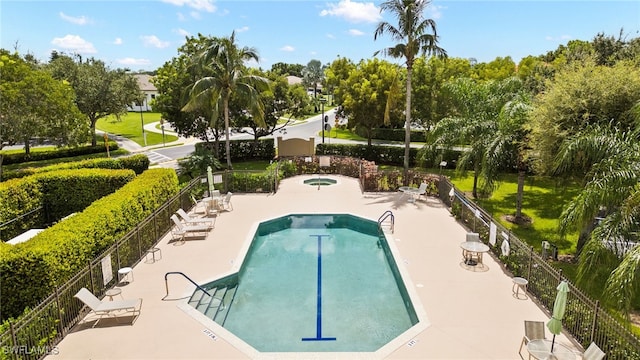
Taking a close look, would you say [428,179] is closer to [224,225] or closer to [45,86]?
[224,225]

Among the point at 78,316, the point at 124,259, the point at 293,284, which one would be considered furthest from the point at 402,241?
the point at 78,316

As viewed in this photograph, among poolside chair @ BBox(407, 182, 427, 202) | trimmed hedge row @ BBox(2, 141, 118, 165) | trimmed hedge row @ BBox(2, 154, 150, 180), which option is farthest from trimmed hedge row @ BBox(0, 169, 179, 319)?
trimmed hedge row @ BBox(2, 141, 118, 165)

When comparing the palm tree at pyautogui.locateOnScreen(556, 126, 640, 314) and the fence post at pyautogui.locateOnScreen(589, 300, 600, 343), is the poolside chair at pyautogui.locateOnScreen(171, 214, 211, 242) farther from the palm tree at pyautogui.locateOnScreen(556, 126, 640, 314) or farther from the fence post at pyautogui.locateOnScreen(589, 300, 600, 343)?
the fence post at pyautogui.locateOnScreen(589, 300, 600, 343)

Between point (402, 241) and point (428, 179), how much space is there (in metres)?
7.55

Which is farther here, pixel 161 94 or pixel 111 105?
pixel 111 105

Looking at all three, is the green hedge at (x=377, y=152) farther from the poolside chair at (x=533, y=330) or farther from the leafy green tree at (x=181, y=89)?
the poolside chair at (x=533, y=330)

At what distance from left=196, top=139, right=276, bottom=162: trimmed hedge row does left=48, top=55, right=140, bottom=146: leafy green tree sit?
1470 centimetres

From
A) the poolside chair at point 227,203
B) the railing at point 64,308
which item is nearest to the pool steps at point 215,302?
the railing at point 64,308

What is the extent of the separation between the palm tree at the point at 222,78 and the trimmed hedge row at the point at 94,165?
234 inches

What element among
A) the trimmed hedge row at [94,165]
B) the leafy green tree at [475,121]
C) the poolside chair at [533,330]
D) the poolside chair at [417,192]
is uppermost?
the leafy green tree at [475,121]

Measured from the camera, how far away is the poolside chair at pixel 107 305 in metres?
9.76

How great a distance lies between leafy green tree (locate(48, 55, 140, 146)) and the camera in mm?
39156

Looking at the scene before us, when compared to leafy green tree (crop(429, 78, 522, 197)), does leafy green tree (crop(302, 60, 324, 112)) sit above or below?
above

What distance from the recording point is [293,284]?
13.0 metres
